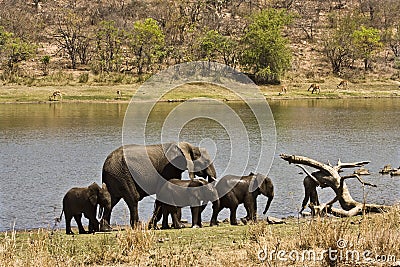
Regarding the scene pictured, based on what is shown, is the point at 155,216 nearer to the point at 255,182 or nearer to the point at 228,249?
the point at 255,182

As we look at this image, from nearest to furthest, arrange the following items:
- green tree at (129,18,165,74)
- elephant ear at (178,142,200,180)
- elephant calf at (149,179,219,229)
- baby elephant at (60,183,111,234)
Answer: baby elephant at (60,183,111,234)
elephant calf at (149,179,219,229)
elephant ear at (178,142,200,180)
green tree at (129,18,165,74)

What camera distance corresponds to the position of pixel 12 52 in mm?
65750

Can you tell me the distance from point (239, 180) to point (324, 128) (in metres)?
22.4

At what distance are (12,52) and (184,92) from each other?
1922 cm

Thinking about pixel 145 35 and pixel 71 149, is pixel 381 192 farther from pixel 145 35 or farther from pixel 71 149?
pixel 145 35

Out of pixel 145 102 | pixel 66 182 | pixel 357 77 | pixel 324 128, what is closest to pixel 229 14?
pixel 357 77

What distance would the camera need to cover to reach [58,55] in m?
75.9

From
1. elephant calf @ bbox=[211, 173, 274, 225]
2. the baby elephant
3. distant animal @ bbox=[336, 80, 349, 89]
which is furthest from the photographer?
distant animal @ bbox=[336, 80, 349, 89]

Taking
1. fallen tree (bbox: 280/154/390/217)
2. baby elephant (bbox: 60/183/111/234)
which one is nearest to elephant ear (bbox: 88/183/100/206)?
baby elephant (bbox: 60/183/111/234)

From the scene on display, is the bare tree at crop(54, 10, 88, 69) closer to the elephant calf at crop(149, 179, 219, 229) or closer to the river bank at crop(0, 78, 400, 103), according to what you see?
the river bank at crop(0, 78, 400, 103)

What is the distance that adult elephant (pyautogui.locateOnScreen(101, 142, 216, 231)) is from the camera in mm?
13352

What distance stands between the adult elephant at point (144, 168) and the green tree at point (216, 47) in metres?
55.1

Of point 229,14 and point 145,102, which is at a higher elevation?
point 229,14

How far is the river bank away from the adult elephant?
41633 millimetres
